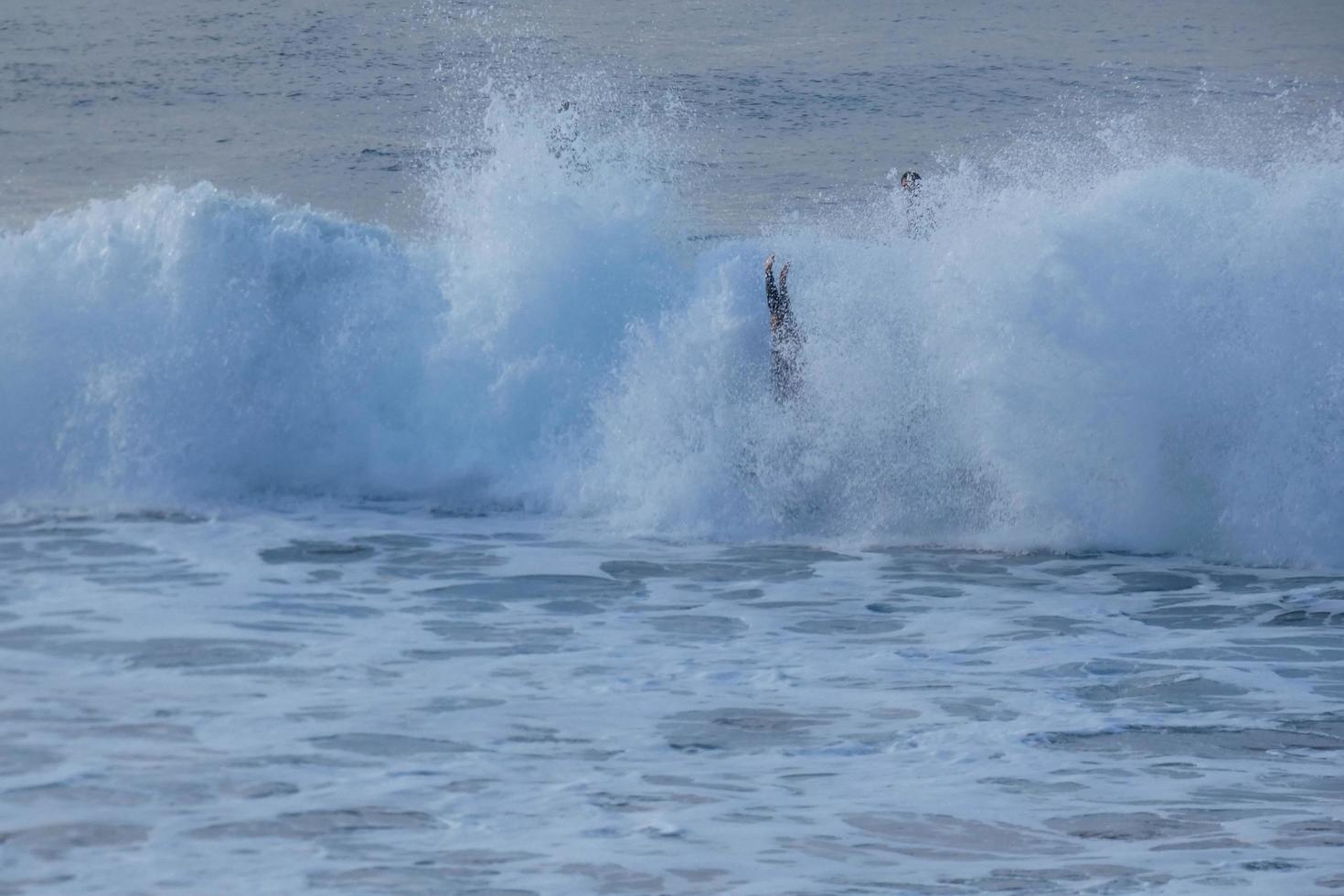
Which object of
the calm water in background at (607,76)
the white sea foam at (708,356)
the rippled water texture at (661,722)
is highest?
the calm water in background at (607,76)

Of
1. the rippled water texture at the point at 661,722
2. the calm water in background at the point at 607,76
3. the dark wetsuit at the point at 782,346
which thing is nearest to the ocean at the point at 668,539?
the rippled water texture at the point at 661,722

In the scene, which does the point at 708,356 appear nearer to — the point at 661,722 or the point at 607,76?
the point at 661,722

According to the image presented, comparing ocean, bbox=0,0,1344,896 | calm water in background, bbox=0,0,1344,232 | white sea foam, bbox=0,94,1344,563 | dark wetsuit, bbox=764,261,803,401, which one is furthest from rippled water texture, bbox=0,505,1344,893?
calm water in background, bbox=0,0,1344,232

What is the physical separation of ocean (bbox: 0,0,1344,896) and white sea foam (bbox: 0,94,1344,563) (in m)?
0.03

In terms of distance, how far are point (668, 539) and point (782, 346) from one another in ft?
5.94

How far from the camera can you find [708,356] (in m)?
12.0

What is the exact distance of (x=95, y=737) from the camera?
5957 millimetres

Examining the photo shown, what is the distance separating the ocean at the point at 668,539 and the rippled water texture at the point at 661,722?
3 cm

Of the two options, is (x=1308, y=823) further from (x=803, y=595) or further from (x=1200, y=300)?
(x=1200, y=300)

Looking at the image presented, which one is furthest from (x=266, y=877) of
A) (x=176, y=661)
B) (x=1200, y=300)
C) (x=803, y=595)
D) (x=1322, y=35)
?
(x=1322, y=35)

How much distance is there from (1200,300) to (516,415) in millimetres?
4962

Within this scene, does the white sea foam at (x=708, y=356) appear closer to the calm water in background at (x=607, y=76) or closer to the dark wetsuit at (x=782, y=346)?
the dark wetsuit at (x=782, y=346)

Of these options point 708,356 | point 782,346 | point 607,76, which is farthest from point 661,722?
point 607,76

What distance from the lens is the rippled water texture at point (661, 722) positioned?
490cm
